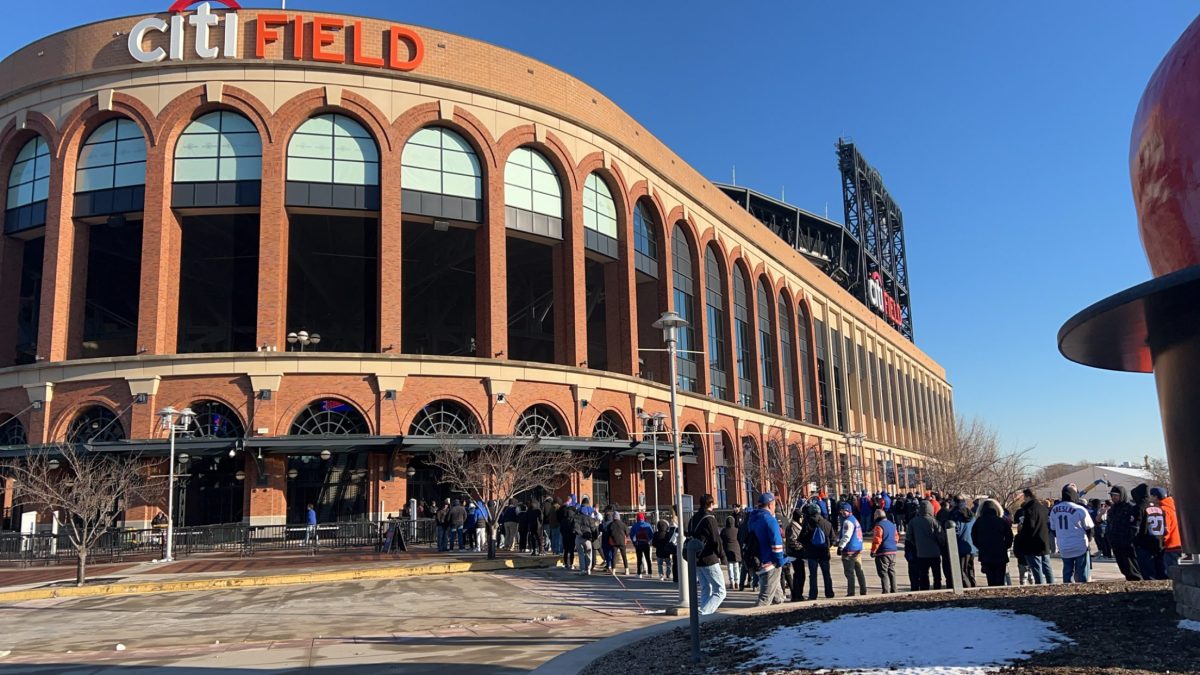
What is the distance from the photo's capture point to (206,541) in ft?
88.7

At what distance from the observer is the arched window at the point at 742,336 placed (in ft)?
174

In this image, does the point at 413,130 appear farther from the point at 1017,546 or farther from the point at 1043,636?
the point at 1043,636

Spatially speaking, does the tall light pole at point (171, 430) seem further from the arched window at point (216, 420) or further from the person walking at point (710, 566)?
the person walking at point (710, 566)

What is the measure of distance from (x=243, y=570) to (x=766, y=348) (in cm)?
4212

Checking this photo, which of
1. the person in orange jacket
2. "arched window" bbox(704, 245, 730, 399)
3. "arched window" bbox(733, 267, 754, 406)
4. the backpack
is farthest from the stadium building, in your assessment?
the person in orange jacket

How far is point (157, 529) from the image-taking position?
1120 inches

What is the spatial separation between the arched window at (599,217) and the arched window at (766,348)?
17.8 metres

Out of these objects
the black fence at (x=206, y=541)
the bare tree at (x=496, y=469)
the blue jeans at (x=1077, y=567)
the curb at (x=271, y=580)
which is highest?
the bare tree at (x=496, y=469)

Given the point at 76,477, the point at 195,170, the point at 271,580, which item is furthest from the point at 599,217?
the point at 271,580

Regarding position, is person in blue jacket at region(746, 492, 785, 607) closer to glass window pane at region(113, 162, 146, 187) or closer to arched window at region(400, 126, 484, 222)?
arched window at region(400, 126, 484, 222)

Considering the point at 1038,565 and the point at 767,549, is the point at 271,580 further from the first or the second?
the point at 1038,565

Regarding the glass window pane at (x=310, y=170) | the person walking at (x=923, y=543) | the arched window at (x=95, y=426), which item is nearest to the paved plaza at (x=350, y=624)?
the person walking at (x=923, y=543)

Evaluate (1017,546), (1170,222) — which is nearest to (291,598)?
(1017,546)

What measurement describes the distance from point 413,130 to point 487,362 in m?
9.48
